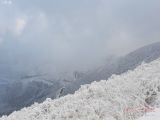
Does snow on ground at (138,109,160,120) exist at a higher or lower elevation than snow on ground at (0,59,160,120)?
lower

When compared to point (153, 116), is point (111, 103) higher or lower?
higher

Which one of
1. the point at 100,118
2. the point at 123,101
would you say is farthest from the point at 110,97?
the point at 100,118

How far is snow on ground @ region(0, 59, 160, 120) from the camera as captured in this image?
1013 inches

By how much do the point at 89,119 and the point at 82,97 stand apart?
612cm

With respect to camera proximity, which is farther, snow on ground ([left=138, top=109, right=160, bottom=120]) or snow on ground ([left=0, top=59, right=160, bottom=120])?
snow on ground ([left=0, top=59, right=160, bottom=120])

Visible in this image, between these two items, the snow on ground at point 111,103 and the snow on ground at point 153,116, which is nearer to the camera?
the snow on ground at point 153,116

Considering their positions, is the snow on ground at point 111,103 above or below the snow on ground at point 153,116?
above

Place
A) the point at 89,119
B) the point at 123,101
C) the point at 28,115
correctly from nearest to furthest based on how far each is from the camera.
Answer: the point at 89,119
the point at 123,101
the point at 28,115

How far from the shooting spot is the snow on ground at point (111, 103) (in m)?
25.7

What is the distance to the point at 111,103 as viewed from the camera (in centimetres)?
2725

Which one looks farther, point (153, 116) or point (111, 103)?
point (111, 103)

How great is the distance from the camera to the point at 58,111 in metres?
27.8

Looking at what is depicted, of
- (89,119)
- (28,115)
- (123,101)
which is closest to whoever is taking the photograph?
(89,119)

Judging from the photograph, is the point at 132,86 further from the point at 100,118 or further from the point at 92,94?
the point at 100,118
